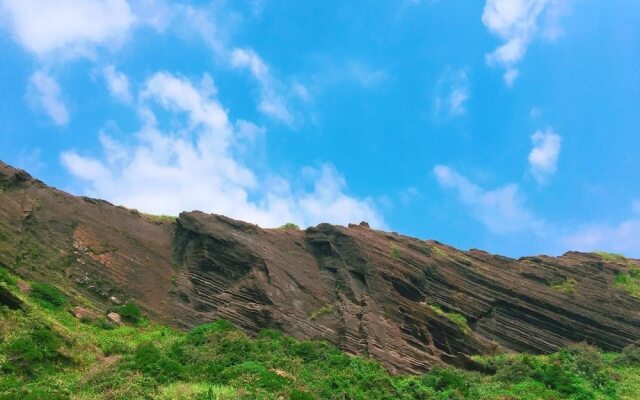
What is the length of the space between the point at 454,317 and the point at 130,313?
19.7 metres

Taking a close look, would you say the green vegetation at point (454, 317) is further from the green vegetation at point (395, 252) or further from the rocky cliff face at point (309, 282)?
the green vegetation at point (395, 252)

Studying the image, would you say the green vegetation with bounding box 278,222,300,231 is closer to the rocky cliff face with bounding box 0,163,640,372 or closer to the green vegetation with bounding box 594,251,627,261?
the rocky cliff face with bounding box 0,163,640,372

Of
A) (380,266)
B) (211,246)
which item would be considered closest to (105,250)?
(211,246)

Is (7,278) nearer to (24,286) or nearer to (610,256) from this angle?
(24,286)

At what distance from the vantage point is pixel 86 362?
81.0ft

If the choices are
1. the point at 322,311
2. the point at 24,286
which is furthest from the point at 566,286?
the point at 24,286

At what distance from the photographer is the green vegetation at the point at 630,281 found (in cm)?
4829

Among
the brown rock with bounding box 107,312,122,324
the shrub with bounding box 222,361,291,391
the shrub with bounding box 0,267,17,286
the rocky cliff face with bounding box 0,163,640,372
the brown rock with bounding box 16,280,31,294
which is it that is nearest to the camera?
the shrub with bounding box 222,361,291,391

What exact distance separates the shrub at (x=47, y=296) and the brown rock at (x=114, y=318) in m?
2.22

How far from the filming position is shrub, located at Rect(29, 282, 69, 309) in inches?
1153

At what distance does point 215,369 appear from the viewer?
84.4 ft

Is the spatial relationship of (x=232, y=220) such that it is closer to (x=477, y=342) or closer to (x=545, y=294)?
(x=477, y=342)

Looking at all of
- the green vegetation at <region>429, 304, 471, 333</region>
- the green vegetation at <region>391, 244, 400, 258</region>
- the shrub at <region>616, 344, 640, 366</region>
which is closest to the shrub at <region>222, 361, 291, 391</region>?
the green vegetation at <region>429, 304, 471, 333</region>

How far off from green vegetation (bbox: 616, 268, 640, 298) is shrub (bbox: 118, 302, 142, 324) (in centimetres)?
3591
